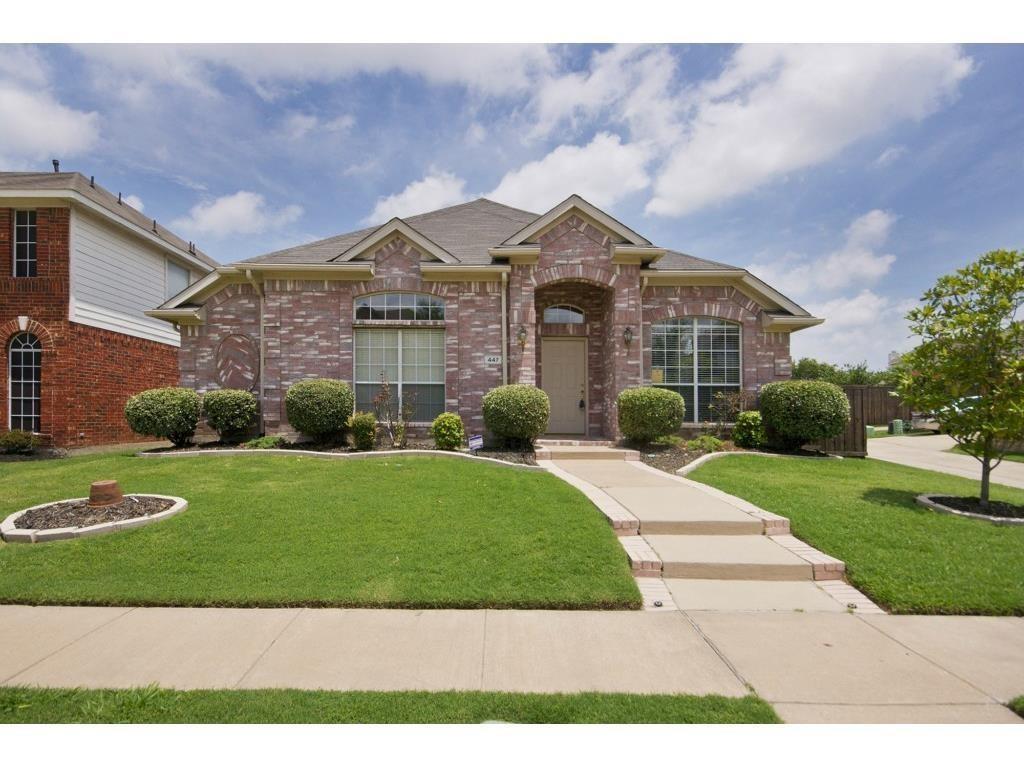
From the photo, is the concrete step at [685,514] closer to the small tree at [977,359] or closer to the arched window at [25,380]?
the small tree at [977,359]

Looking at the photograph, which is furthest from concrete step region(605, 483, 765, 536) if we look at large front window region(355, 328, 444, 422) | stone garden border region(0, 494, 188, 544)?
stone garden border region(0, 494, 188, 544)

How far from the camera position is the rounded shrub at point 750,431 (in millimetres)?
10906

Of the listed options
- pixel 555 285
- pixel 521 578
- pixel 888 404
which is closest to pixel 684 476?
pixel 521 578

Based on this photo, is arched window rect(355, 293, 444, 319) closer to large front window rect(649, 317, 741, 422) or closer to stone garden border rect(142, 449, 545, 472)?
stone garden border rect(142, 449, 545, 472)

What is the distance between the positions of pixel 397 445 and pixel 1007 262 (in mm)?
10716

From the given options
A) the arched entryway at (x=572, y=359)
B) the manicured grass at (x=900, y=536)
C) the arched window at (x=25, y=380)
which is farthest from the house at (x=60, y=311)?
the manicured grass at (x=900, y=536)

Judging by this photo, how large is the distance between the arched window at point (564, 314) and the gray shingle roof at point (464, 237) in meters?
2.18

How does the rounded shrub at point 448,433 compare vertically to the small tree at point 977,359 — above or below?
below

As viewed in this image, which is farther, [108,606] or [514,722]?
[108,606]

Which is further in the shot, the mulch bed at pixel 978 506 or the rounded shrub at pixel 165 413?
the rounded shrub at pixel 165 413

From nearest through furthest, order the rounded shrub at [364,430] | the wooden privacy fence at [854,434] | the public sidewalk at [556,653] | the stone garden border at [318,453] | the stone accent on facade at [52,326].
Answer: the public sidewalk at [556,653] → the stone garden border at [318,453] → the rounded shrub at [364,430] → the wooden privacy fence at [854,434] → the stone accent on facade at [52,326]

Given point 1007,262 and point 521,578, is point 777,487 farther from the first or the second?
point 521,578

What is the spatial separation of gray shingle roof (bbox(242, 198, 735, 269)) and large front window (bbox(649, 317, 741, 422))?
60.9 inches

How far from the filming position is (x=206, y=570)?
4402mm
